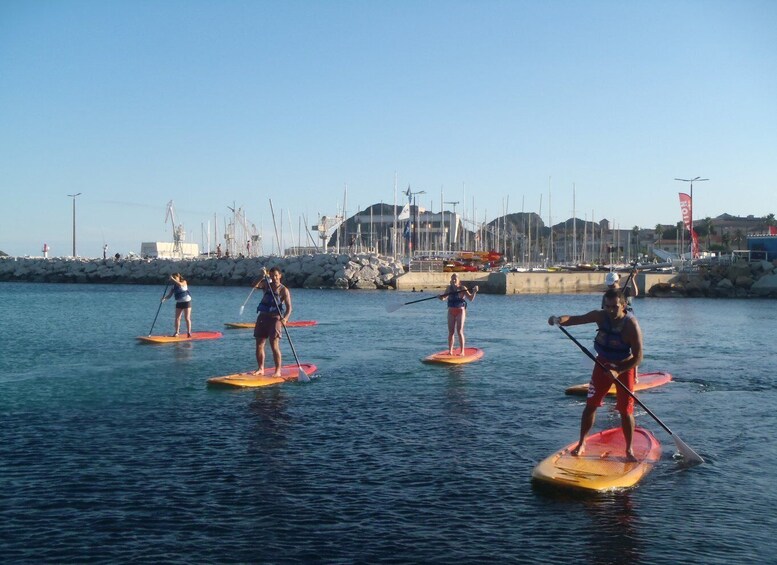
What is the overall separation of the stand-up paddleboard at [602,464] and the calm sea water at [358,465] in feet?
0.58

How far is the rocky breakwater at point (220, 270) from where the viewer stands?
72.5 m

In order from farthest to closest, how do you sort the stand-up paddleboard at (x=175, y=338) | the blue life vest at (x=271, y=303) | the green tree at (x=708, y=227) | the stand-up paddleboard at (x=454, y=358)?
the green tree at (x=708, y=227)
the stand-up paddleboard at (x=175, y=338)
the stand-up paddleboard at (x=454, y=358)
the blue life vest at (x=271, y=303)

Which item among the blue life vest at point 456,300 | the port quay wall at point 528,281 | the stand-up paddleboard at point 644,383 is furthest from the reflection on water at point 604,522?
the port quay wall at point 528,281

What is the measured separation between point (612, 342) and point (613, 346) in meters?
0.05

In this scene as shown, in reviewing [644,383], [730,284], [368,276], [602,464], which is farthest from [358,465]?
[730,284]

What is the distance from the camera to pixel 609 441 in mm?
11195

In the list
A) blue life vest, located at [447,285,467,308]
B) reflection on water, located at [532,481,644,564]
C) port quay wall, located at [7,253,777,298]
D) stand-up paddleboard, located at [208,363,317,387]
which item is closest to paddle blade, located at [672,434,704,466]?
reflection on water, located at [532,481,644,564]

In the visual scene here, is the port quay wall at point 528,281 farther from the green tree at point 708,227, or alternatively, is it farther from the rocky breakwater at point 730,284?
the green tree at point 708,227

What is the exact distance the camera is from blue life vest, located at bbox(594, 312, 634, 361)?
9859 mm

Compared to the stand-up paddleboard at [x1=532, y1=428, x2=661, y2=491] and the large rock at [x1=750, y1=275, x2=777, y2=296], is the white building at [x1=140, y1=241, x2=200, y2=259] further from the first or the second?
the stand-up paddleboard at [x1=532, y1=428, x2=661, y2=491]

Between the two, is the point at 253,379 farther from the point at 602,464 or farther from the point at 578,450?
the point at 602,464

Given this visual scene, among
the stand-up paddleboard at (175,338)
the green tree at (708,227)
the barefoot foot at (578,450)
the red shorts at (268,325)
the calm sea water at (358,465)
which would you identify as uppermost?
the green tree at (708,227)

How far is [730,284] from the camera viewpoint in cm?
6625

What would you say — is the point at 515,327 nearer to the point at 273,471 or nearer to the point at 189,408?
the point at 189,408
